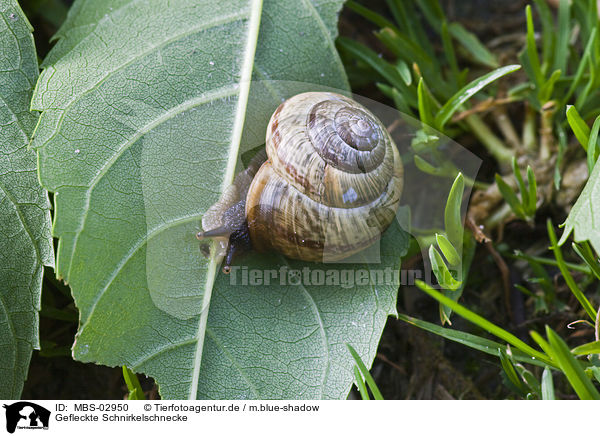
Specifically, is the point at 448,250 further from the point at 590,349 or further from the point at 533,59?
the point at 533,59

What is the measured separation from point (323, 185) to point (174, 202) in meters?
0.43

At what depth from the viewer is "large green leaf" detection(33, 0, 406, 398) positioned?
1.41 meters

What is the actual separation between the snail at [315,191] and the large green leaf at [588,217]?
0.49 m

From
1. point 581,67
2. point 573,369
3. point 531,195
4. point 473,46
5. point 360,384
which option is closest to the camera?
point 573,369

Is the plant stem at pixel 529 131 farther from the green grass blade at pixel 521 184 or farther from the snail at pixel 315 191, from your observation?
the snail at pixel 315 191

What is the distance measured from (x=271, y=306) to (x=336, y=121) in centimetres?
57

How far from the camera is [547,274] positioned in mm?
1766

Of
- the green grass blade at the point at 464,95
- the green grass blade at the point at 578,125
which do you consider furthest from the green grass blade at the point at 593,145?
the green grass blade at the point at 464,95

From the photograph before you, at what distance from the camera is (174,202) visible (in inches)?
59.4

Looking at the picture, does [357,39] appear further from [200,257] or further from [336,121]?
[200,257]

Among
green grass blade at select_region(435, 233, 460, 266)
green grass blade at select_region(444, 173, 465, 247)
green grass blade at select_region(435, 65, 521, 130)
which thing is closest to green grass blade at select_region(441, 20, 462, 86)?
green grass blade at select_region(435, 65, 521, 130)
